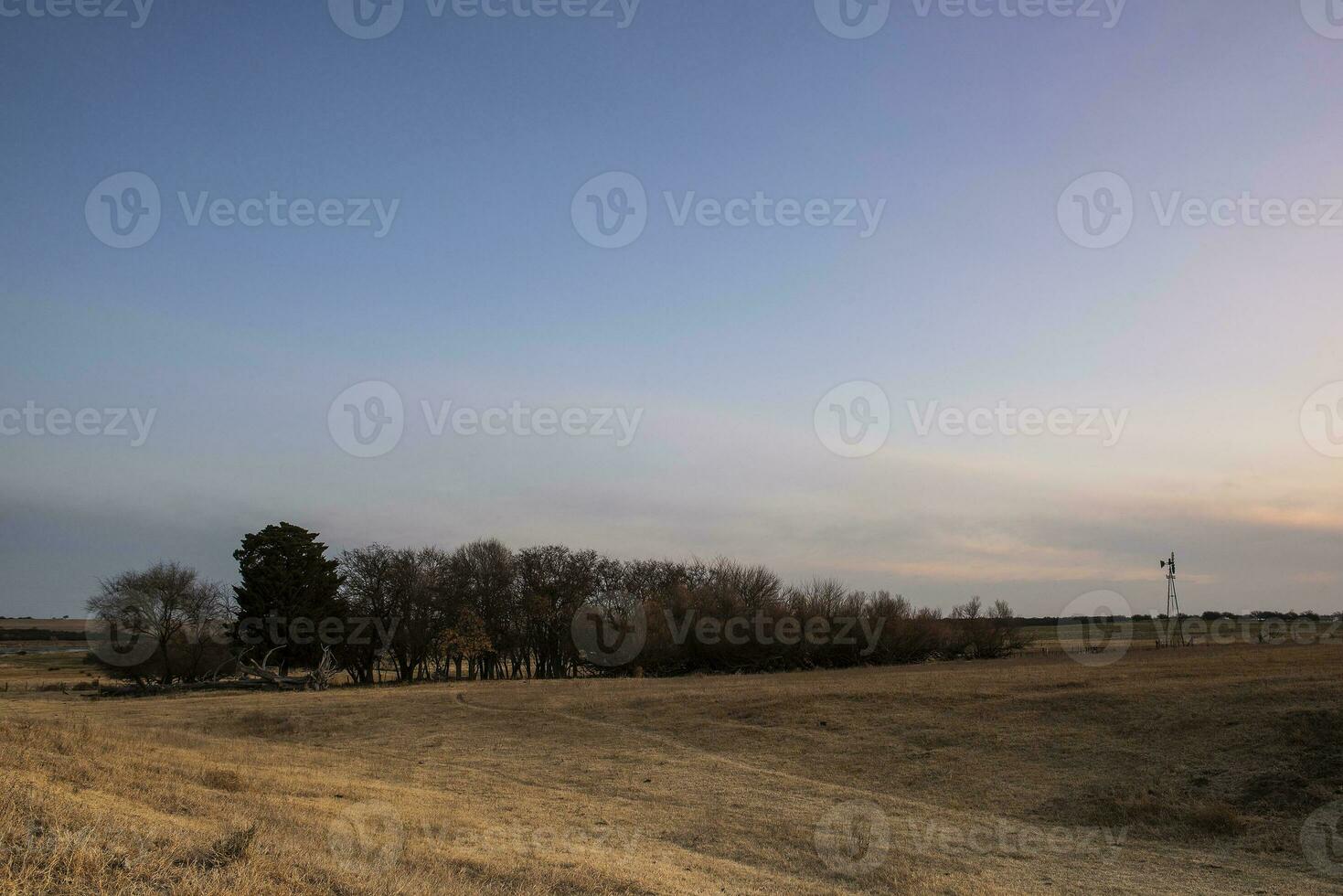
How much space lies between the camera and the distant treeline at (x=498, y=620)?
61375 millimetres

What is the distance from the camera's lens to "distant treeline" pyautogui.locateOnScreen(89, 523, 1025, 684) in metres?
61.4

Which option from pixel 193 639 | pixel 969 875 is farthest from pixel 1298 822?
pixel 193 639

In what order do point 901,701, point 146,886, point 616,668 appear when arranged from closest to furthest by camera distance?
point 146,886 → point 901,701 → point 616,668

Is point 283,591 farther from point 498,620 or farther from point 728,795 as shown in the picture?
point 728,795

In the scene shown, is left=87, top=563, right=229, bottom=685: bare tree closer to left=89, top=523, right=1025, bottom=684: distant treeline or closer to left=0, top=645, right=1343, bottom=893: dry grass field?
left=89, top=523, right=1025, bottom=684: distant treeline

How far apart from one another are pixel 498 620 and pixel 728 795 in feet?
184

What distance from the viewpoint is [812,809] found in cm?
1883

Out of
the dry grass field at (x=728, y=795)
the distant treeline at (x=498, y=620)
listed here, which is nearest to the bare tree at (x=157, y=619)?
the distant treeline at (x=498, y=620)

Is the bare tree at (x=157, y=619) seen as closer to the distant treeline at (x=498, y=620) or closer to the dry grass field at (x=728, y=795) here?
the distant treeline at (x=498, y=620)

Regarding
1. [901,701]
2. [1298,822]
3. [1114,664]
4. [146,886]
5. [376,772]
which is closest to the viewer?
[146,886]

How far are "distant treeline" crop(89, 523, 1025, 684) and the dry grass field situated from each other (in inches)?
994

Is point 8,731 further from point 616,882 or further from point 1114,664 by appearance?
point 1114,664

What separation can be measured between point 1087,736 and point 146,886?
2355 centimetres

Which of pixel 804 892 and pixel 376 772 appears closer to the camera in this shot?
pixel 804 892
